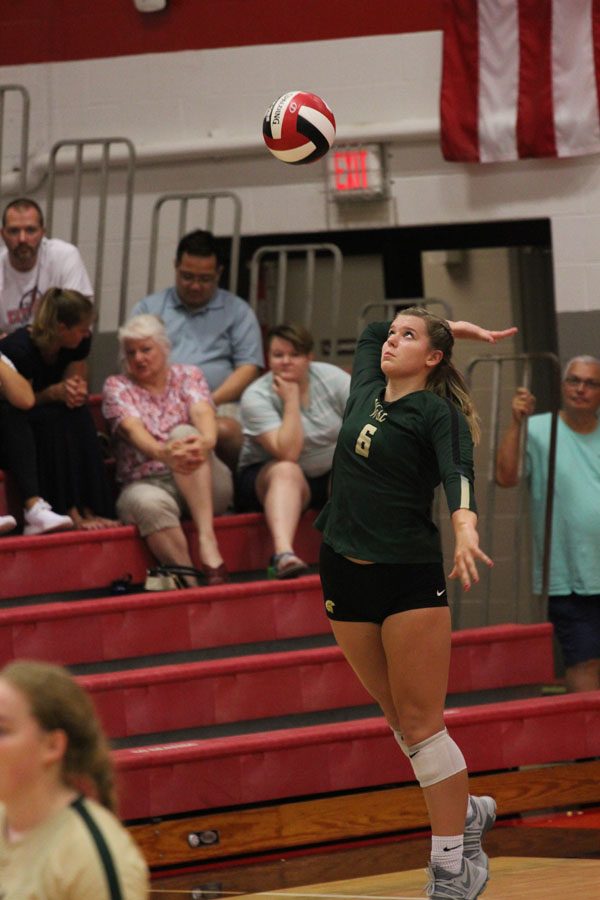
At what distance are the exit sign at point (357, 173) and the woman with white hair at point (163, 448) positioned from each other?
5.22ft

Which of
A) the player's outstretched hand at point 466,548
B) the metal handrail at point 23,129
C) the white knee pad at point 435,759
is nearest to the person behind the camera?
the player's outstretched hand at point 466,548

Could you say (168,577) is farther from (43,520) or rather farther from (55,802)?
(55,802)

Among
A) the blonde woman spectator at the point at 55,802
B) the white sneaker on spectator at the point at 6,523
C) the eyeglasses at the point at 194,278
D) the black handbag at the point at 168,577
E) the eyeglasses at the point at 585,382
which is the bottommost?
the blonde woman spectator at the point at 55,802

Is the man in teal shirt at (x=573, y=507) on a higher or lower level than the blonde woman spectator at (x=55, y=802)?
higher

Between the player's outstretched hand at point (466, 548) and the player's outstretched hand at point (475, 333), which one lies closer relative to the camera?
the player's outstretched hand at point (466, 548)

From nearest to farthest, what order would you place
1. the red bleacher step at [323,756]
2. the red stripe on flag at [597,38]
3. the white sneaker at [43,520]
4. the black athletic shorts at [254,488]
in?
the red bleacher step at [323,756]
the white sneaker at [43,520]
the black athletic shorts at [254,488]
the red stripe on flag at [597,38]

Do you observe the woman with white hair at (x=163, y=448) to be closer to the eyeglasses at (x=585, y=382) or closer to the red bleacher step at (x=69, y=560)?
the red bleacher step at (x=69, y=560)

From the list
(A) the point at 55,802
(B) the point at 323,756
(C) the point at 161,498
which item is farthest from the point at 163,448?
(A) the point at 55,802

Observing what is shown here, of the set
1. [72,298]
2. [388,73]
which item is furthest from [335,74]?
[72,298]

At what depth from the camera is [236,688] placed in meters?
4.98

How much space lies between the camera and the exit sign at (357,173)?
6.95 m

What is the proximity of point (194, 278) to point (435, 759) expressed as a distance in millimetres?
3070

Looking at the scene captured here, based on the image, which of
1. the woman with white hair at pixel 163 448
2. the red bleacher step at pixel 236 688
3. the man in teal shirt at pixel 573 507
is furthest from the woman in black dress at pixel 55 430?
the man in teal shirt at pixel 573 507

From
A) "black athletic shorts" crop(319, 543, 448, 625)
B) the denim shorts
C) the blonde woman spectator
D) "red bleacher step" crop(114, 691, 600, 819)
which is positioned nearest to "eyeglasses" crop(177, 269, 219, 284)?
the denim shorts
